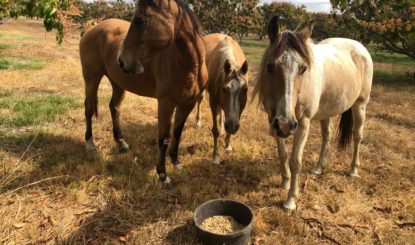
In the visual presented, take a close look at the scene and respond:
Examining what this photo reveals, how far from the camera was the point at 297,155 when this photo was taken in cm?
396

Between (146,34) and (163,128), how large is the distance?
1415mm

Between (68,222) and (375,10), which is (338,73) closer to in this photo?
(68,222)

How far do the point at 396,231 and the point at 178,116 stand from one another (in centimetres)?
321

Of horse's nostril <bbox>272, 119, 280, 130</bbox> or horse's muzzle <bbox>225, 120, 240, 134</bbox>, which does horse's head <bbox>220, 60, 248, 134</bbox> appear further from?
horse's nostril <bbox>272, 119, 280, 130</bbox>

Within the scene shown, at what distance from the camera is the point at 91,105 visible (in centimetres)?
557

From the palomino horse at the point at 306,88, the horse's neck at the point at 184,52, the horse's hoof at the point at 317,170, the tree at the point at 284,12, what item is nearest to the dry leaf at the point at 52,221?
the horse's neck at the point at 184,52

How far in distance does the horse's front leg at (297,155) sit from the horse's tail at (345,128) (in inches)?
74.8

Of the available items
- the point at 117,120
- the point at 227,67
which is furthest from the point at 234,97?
the point at 117,120

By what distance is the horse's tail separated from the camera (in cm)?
541

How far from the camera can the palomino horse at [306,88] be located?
120 inches

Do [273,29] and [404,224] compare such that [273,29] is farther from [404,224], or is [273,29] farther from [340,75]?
[404,224]

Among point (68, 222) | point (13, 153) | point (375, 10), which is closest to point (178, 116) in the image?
point (68, 222)

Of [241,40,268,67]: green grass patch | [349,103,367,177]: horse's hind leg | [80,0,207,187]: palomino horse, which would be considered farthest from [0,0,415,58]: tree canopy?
[241,40,268,67]: green grass patch

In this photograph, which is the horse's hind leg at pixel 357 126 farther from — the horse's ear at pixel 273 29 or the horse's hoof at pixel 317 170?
the horse's ear at pixel 273 29
